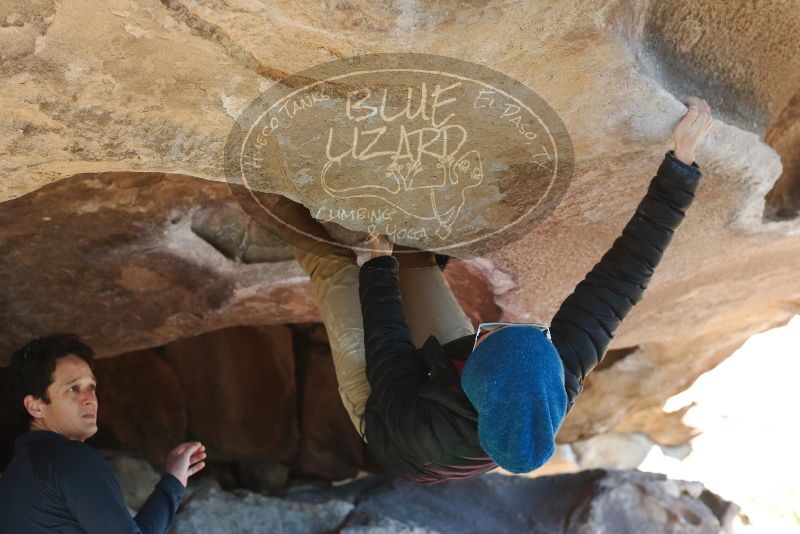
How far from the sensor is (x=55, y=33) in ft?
3.55

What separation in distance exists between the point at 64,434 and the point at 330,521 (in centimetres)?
106

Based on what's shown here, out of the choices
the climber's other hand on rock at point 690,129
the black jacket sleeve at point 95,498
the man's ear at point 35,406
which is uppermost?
the climber's other hand on rock at point 690,129

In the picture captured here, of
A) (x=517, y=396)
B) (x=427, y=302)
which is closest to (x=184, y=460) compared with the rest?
(x=427, y=302)

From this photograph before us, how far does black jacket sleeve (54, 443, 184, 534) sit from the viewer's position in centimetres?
129

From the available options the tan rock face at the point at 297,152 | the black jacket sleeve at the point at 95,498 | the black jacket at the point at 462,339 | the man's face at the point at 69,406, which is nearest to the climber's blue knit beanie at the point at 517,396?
the black jacket at the point at 462,339

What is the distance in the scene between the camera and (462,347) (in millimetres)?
1336

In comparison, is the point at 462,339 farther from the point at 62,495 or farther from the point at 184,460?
the point at 62,495

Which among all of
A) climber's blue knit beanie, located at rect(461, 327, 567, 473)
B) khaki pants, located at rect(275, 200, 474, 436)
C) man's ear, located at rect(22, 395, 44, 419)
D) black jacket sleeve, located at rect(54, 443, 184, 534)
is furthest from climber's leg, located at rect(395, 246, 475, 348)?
man's ear, located at rect(22, 395, 44, 419)

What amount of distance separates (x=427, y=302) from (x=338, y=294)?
0.56 ft

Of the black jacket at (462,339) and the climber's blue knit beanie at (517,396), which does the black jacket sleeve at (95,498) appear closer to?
the black jacket at (462,339)

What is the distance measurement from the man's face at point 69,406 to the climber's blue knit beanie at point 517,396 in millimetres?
762

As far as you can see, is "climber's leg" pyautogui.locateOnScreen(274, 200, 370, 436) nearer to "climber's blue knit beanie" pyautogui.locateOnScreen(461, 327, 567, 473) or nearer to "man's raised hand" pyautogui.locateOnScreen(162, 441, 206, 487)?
"man's raised hand" pyautogui.locateOnScreen(162, 441, 206, 487)

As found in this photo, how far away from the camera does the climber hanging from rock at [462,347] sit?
1057 mm

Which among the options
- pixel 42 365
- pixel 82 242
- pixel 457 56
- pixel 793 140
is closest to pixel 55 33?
pixel 457 56
